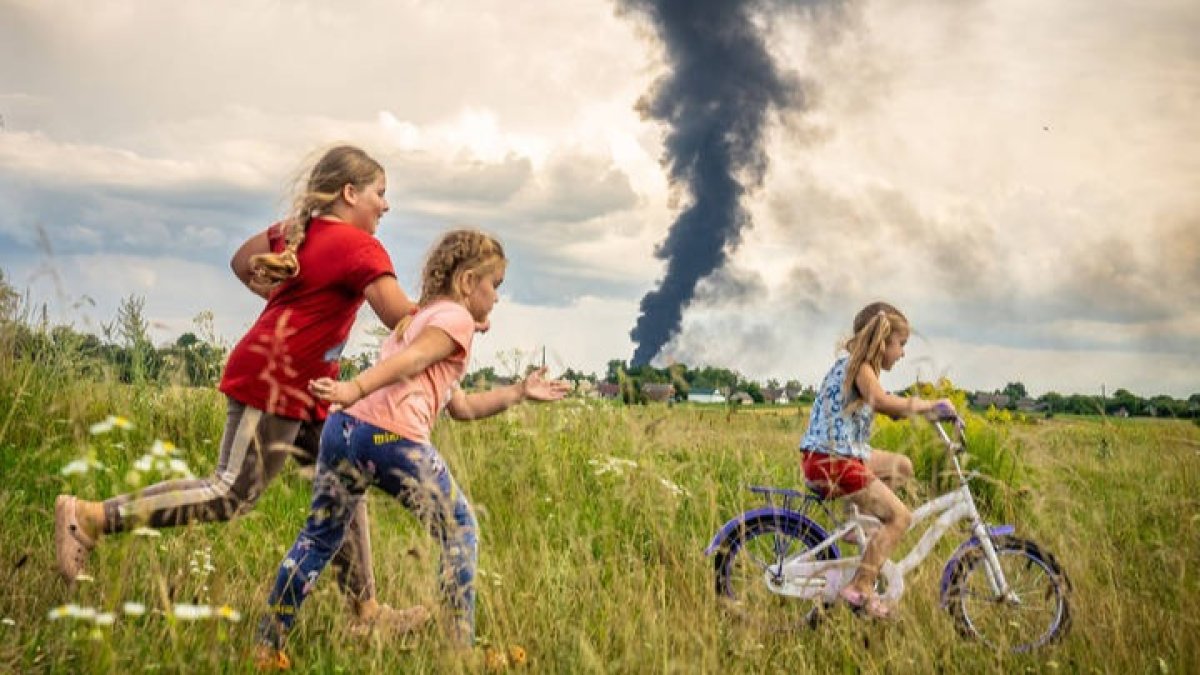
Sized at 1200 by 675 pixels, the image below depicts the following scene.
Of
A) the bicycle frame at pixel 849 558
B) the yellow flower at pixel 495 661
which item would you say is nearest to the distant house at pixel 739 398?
the bicycle frame at pixel 849 558

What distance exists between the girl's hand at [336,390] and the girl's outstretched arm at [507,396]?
2.06 feet

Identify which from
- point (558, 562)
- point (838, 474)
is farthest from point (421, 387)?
point (838, 474)

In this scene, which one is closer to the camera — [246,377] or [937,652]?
[246,377]

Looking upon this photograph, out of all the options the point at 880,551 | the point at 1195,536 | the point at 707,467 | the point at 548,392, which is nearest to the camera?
the point at 548,392

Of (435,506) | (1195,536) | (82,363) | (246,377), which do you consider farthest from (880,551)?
(82,363)

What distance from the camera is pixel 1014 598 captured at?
5.01m

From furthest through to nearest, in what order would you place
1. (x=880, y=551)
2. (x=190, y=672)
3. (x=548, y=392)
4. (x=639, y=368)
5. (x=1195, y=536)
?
(x=639, y=368) → (x=1195, y=536) → (x=880, y=551) → (x=548, y=392) → (x=190, y=672)

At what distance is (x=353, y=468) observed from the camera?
372 centimetres

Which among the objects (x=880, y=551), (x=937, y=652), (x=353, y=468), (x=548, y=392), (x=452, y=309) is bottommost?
(x=937, y=652)

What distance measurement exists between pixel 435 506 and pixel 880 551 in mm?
2383

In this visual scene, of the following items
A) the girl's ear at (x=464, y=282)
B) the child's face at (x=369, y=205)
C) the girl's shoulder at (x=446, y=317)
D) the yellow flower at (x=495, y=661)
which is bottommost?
the yellow flower at (x=495, y=661)

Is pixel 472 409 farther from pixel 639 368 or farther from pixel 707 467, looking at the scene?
pixel 707 467

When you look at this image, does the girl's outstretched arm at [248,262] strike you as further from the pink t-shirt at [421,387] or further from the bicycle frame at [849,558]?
the bicycle frame at [849,558]

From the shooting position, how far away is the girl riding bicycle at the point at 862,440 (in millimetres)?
4949
